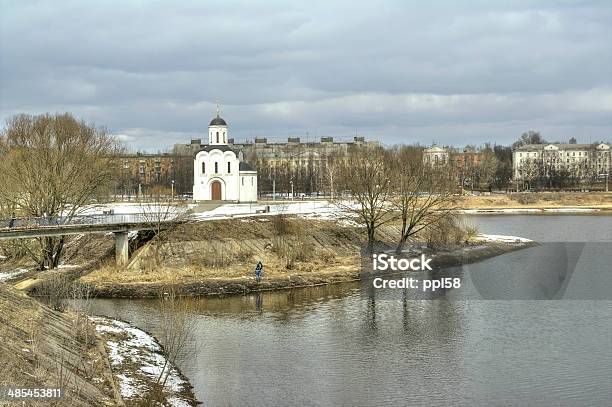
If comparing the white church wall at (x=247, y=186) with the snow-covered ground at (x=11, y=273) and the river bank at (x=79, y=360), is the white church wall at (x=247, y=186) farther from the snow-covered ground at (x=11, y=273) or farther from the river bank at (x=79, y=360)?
the river bank at (x=79, y=360)

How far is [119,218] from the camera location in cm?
4675

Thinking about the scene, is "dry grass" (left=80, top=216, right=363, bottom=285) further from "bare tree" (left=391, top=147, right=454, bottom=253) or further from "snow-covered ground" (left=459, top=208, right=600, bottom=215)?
"snow-covered ground" (left=459, top=208, right=600, bottom=215)

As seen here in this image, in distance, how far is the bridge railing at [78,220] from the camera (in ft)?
128

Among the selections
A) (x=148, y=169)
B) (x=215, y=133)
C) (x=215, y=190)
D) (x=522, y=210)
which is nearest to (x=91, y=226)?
(x=215, y=190)

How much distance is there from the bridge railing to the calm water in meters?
6.69

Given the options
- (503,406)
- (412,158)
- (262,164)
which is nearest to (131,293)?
(503,406)

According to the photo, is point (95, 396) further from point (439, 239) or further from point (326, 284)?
point (439, 239)

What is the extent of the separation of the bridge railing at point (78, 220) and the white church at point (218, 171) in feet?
114

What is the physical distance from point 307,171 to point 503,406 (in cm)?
11672

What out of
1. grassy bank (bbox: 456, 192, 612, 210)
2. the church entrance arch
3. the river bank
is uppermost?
the church entrance arch

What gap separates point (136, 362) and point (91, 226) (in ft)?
63.6

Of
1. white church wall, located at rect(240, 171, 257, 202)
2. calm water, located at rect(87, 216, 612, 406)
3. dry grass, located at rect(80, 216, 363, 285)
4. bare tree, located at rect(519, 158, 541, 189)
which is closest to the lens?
calm water, located at rect(87, 216, 612, 406)

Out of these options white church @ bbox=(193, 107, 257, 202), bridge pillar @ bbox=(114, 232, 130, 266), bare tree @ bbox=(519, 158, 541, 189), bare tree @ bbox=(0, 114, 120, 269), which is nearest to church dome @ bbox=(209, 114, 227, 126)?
white church @ bbox=(193, 107, 257, 202)

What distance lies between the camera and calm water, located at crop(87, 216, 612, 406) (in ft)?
72.3
